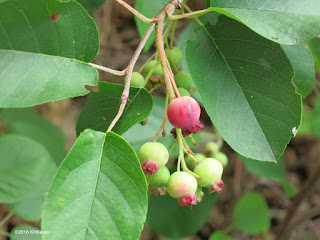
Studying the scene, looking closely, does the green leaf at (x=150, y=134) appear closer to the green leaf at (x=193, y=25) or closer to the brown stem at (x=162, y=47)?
the green leaf at (x=193, y=25)

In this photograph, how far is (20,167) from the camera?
1521 millimetres

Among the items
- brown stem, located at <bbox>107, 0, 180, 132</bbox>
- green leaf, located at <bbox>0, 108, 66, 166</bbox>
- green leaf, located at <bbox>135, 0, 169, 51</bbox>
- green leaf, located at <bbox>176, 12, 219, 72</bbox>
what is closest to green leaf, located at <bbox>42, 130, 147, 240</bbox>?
brown stem, located at <bbox>107, 0, 180, 132</bbox>

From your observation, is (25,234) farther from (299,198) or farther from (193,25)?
(299,198)

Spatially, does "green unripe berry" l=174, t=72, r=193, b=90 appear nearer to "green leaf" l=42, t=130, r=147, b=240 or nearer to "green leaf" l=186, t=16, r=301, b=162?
"green leaf" l=186, t=16, r=301, b=162

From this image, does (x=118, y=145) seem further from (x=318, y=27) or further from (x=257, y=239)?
(x=257, y=239)

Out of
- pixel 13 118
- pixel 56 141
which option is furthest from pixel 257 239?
pixel 13 118

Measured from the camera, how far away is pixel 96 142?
85 centimetres

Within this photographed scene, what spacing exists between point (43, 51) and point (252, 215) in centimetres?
160

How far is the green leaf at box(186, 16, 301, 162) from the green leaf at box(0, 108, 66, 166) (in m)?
1.12

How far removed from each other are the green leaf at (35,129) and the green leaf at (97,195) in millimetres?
1110

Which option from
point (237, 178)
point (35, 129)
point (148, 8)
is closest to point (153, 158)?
point (148, 8)

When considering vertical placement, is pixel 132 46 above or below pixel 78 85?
below

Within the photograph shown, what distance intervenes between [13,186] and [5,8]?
2.75ft

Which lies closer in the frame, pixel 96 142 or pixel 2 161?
pixel 96 142
